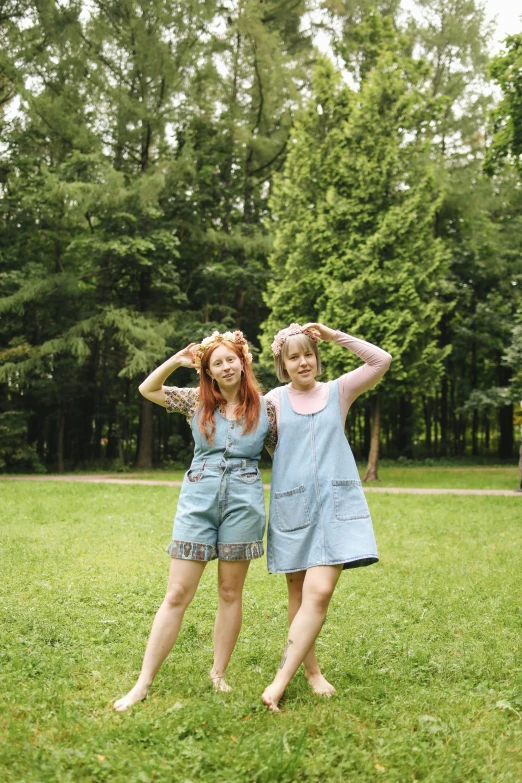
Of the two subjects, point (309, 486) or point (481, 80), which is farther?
point (481, 80)

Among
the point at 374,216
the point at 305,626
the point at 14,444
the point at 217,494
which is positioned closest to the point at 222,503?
the point at 217,494

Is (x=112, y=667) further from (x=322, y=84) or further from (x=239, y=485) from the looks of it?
(x=322, y=84)

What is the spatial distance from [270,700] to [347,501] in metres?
1.06

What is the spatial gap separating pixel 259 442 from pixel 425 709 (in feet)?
5.26

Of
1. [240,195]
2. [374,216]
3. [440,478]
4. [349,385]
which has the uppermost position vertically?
[240,195]

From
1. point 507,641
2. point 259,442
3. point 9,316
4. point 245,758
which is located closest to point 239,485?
point 259,442

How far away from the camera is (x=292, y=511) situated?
12.3 feet

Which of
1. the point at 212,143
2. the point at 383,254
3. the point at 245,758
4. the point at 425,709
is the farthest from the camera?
the point at 212,143

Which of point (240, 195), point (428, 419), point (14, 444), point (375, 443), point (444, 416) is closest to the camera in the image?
point (375, 443)

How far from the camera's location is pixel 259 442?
12.5ft

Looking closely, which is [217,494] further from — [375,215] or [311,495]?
[375,215]

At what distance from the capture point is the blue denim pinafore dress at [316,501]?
3.65 metres

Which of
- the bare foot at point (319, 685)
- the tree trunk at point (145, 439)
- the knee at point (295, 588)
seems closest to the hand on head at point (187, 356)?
the knee at point (295, 588)

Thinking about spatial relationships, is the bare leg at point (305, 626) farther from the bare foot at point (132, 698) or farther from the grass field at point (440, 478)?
the grass field at point (440, 478)
